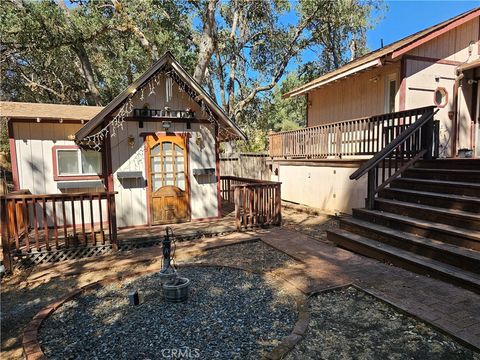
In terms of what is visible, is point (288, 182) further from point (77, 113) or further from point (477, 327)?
point (477, 327)

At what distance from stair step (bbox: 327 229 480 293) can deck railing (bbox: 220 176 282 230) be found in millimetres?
1819

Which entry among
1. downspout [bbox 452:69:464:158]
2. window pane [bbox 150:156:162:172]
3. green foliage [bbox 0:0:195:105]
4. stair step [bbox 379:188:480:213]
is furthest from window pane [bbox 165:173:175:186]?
downspout [bbox 452:69:464:158]

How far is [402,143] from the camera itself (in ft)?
21.4

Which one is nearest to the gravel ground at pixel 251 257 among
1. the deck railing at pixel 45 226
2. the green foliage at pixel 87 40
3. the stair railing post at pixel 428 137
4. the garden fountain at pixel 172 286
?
the garden fountain at pixel 172 286

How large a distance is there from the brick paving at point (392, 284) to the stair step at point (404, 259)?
0.10 meters

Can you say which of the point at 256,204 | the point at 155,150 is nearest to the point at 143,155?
the point at 155,150

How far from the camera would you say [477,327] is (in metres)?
2.93

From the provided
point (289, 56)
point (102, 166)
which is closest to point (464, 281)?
point (102, 166)

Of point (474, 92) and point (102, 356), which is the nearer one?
point (102, 356)

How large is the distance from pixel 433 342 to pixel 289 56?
18556 millimetres

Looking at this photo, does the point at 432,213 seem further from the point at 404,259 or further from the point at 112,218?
the point at 112,218

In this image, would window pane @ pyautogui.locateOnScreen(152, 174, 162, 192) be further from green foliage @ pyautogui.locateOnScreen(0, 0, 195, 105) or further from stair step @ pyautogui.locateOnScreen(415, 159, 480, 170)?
green foliage @ pyautogui.locateOnScreen(0, 0, 195, 105)

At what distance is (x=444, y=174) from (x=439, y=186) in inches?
18.2

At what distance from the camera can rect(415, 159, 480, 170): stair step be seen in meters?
5.81
